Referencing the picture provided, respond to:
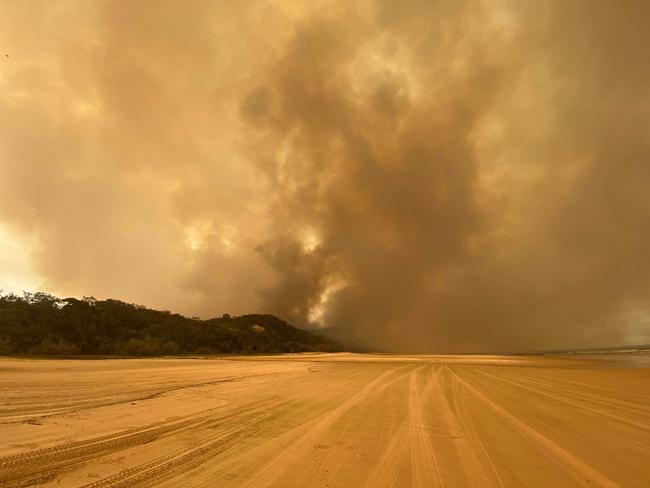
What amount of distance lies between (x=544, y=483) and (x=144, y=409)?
8264mm

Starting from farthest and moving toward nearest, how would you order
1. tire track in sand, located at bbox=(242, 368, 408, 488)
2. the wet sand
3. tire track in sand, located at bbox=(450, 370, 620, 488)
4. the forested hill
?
the forested hill → tire track in sand, located at bbox=(450, 370, 620, 488) → the wet sand → tire track in sand, located at bbox=(242, 368, 408, 488)

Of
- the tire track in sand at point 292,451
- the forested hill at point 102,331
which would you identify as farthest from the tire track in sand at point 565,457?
the forested hill at point 102,331

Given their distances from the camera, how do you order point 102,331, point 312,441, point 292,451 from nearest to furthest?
point 292,451
point 312,441
point 102,331

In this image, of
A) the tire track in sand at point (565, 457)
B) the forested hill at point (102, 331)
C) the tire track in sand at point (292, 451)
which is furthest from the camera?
the forested hill at point (102, 331)

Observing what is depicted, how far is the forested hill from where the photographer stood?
159ft

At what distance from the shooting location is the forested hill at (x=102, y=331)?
159 feet

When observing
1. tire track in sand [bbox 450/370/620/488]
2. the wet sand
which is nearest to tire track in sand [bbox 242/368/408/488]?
the wet sand

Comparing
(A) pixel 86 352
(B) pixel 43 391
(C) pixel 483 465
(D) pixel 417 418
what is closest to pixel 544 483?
(C) pixel 483 465

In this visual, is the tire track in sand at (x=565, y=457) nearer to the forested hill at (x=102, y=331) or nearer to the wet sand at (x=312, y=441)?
the wet sand at (x=312, y=441)

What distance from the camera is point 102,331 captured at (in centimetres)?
6012

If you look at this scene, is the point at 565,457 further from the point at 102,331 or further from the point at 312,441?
the point at 102,331

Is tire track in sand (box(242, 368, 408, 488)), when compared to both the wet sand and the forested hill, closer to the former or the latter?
the wet sand

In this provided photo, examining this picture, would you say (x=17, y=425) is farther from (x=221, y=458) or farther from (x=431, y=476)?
(x=431, y=476)

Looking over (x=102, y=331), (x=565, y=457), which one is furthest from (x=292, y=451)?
(x=102, y=331)
